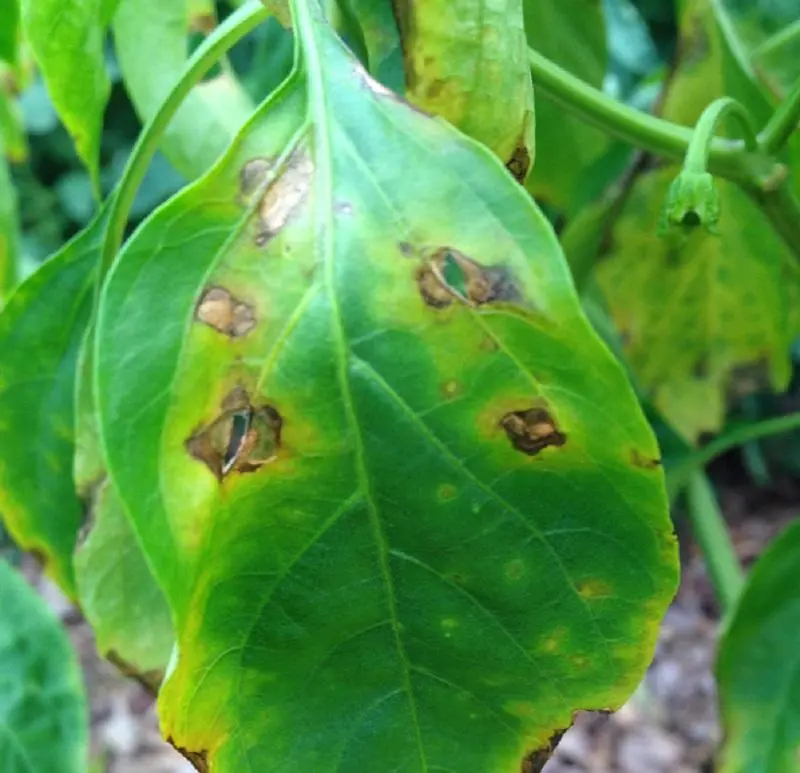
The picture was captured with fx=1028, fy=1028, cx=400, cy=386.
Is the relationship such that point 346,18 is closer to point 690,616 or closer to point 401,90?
point 401,90

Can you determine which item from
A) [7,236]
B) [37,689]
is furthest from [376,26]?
[37,689]

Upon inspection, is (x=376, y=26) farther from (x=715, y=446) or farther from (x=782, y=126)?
(x=715, y=446)

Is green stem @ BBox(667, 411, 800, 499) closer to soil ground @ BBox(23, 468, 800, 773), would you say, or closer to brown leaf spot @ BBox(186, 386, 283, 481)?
Result: brown leaf spot @ BBox(186, 386, 283, 481)

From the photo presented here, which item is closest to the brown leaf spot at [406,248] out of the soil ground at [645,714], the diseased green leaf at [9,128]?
the diseased green leaf at [9,128]

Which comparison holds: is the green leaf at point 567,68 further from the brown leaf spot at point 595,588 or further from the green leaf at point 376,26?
the brown leaf spot at point 595,588

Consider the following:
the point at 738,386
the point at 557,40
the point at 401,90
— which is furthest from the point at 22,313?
the point at 738,386

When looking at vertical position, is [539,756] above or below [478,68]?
below
